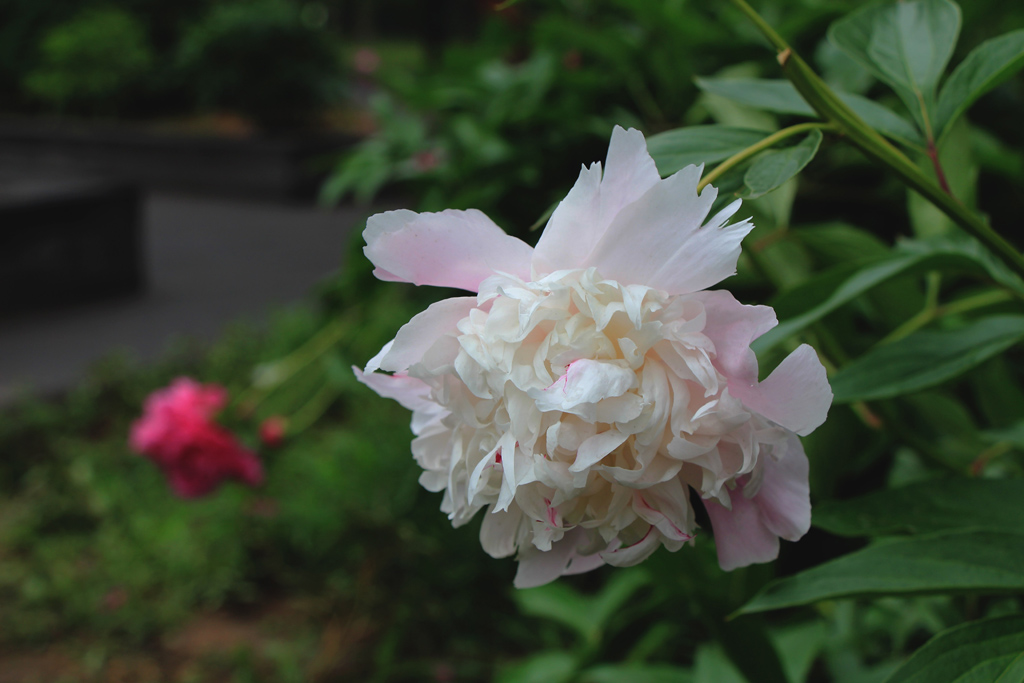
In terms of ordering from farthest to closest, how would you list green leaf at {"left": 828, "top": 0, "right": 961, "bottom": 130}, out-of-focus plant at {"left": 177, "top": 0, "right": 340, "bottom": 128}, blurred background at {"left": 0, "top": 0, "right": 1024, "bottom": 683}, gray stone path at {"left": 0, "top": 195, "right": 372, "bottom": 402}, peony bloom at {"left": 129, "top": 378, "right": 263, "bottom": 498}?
out-of-focus plant at {"left": 177, "top": 0, "right": 340, "bottom": 128} < gray stone path at {"left": 0, "top": 195, "right": 372, "bottom": 402} < peony bloom at {"left": 129, "top": 378, "right": 263, "bottom": 498} < blurred background at {"left": 0, "top": 0, "right": 1024, "bottom": 683} < green leaf at {"left": 828, "top": 0, "right": 961, "bottom": 130}

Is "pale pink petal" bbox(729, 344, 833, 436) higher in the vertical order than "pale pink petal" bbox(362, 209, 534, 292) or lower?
lower

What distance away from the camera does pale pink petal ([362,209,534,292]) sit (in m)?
0.30

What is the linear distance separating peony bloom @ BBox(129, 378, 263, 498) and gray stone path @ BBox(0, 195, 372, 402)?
1.59 m

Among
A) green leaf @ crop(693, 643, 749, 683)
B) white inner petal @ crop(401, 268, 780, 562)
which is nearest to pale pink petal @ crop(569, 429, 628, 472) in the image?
white inner petal @ crop(401, 268, 780, 562)

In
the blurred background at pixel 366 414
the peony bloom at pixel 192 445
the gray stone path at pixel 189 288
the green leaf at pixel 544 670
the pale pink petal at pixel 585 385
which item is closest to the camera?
the pale pink petal at pixel 585 385

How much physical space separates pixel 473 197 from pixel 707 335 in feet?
1.98

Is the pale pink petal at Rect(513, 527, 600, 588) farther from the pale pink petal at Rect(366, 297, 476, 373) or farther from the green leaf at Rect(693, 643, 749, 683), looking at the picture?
the green leaf at Rect(693, 643, 749, 683)

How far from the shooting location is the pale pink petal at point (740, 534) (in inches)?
12.6

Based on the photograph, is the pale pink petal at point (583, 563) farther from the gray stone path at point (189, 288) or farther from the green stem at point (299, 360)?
the gray stone path at point (189, 288)

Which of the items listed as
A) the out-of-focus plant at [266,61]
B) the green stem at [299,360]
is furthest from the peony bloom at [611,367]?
the out-of-focus plant at [266,61]

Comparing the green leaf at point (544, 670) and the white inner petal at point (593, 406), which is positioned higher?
the white inner petal at point (593, 406)

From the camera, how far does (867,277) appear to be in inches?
17.1

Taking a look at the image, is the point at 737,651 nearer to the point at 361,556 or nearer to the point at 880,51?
the point at 880,51

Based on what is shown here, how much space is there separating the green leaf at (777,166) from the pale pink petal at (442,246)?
0.09 meters
